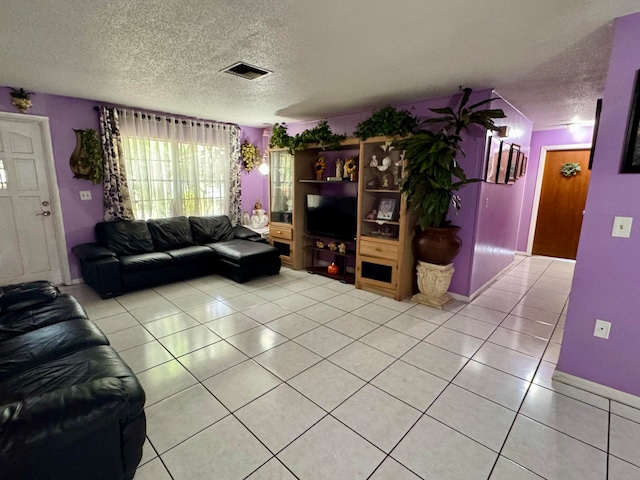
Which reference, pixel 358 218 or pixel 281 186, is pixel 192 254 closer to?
pixel 281 186

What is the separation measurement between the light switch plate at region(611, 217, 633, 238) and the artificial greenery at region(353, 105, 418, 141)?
6.83 feet

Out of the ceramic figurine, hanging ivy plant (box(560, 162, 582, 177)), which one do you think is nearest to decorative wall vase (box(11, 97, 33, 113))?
the ceramic figurine

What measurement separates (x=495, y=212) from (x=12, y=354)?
4847 mm

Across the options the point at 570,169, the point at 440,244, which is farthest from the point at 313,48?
the point at 570,169

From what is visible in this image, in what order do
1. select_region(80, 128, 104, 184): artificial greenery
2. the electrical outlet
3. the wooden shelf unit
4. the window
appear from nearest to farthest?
the electrical outlet
the wooden shelf unit
select_region(80, 128, 104, 184): artificial greenery
the window

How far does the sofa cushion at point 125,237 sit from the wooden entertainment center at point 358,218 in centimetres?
189

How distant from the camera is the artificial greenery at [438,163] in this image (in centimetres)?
312

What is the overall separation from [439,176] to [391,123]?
0.87 m

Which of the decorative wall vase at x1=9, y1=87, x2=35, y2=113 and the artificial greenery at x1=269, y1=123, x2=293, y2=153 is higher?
the decorative wall vase at x1=9, y1=87, x2=35, y2=113

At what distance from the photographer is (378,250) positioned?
3.90m

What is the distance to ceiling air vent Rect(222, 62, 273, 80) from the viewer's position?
8.93 ft

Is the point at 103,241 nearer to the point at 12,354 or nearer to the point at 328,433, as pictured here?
the point at 12,354

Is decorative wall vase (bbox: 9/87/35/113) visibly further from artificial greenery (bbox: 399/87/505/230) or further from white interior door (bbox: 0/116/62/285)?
artificial greenery (bbox: 399/87/505/230)

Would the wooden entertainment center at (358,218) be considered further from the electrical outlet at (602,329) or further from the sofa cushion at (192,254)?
the electrical outlet at (602,329)
